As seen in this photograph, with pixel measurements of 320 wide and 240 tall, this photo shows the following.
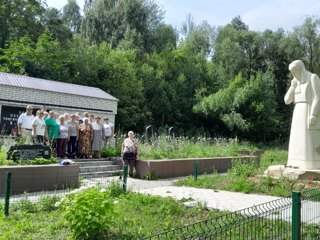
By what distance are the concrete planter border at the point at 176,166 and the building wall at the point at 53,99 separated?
5.81 meters

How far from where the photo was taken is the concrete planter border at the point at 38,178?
10172mm

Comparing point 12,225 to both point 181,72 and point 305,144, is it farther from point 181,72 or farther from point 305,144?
point 181,72

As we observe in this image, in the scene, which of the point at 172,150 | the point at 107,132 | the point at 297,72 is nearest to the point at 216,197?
the point at 297,72

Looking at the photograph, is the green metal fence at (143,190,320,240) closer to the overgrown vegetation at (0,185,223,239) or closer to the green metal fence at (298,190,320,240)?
the green metal fence at (298,190,320,240)

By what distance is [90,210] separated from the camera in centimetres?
564

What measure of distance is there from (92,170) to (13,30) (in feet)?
77.4

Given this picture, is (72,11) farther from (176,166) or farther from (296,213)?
(296,213)

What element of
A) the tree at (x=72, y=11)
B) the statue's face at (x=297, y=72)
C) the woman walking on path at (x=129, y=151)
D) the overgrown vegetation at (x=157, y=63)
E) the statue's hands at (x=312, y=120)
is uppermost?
the tree at (x=72, y=11)

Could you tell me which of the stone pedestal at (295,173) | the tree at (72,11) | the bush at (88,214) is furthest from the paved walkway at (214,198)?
the tree at (72,11)

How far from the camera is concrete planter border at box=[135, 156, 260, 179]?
14.6 m

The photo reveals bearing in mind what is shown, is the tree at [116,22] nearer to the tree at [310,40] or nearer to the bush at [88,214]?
the tree at [310,40]

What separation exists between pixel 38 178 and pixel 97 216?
5554mm

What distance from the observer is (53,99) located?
18.3 metres

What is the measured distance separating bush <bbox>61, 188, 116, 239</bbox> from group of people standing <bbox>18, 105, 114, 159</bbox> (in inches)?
307
